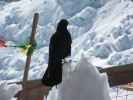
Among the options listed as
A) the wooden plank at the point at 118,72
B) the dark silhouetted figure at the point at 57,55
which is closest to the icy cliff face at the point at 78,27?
the wooden plank at the point at 118,72

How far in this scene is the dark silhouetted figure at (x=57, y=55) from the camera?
349cm

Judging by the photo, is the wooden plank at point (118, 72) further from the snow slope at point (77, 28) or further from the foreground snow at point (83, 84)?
the snow slope at point (77, 28)

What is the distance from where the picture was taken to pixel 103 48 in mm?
74812

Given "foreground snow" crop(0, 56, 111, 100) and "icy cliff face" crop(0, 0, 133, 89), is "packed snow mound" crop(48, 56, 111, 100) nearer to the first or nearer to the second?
"foreground snow" crop(0, 56, 111, 100)

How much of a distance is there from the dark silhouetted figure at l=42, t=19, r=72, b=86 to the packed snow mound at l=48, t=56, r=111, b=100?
173 mm

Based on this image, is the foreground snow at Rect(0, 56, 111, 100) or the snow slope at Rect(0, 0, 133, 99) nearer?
the foreground snow at Rect(0, 56, 111, 100)

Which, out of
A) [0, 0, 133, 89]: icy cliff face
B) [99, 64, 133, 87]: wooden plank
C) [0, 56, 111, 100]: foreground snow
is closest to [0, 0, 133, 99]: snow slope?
[0, 0, 133, 89]: icy cliff face

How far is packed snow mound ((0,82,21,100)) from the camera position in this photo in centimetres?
369

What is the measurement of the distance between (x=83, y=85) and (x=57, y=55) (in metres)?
0.31

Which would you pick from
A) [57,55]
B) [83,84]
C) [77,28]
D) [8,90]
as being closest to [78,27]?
[77,28]

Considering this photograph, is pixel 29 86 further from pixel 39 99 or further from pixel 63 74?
pixel 63 74

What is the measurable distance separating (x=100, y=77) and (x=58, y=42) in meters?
0.39

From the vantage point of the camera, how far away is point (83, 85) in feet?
10.8

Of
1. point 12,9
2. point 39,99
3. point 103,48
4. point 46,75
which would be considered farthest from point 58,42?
point 12,9
